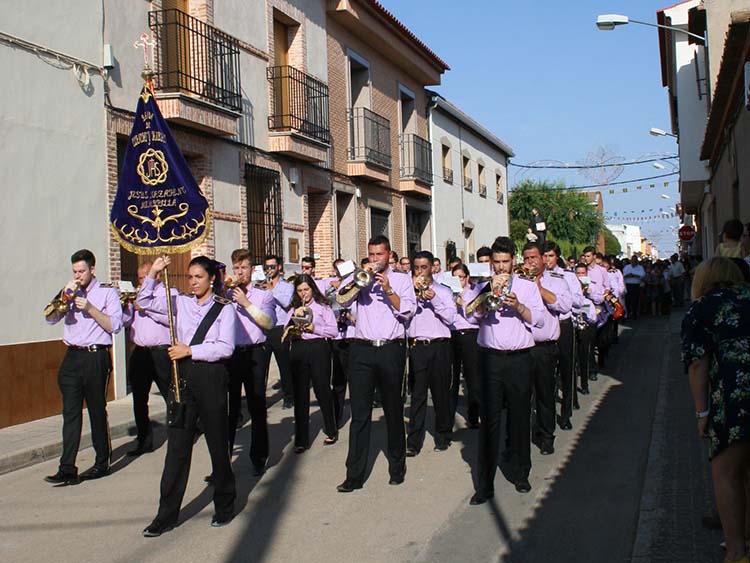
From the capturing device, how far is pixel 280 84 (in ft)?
57.9

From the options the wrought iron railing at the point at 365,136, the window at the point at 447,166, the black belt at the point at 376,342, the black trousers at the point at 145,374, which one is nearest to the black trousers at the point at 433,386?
the black belt at the point at 376,342

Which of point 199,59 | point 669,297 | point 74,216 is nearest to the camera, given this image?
point 74,216

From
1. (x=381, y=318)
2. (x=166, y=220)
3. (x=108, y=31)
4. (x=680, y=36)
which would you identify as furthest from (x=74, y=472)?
(x=680, y=36)

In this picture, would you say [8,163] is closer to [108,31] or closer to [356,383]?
[108,31]

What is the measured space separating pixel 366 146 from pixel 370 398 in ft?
47.4

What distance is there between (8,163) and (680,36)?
67.1 ft

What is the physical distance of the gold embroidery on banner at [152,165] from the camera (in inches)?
342

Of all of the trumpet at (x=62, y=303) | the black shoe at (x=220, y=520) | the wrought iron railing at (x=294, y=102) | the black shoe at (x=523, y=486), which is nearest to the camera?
the black shoe at (x=220, y=520)

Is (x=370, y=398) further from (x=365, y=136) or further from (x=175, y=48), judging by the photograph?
(x=365, y=136)

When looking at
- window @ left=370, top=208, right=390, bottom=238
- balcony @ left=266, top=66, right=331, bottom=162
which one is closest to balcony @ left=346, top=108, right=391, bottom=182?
window @ left=370, top=208, right=390, bottom=238

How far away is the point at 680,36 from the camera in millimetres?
25391

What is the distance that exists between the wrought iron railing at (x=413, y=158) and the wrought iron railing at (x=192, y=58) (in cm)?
972

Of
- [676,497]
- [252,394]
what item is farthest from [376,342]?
[676,497]

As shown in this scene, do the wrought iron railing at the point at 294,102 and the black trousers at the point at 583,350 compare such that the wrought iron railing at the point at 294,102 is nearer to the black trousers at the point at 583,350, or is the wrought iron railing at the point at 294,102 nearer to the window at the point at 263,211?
the window at the point at 263,211
